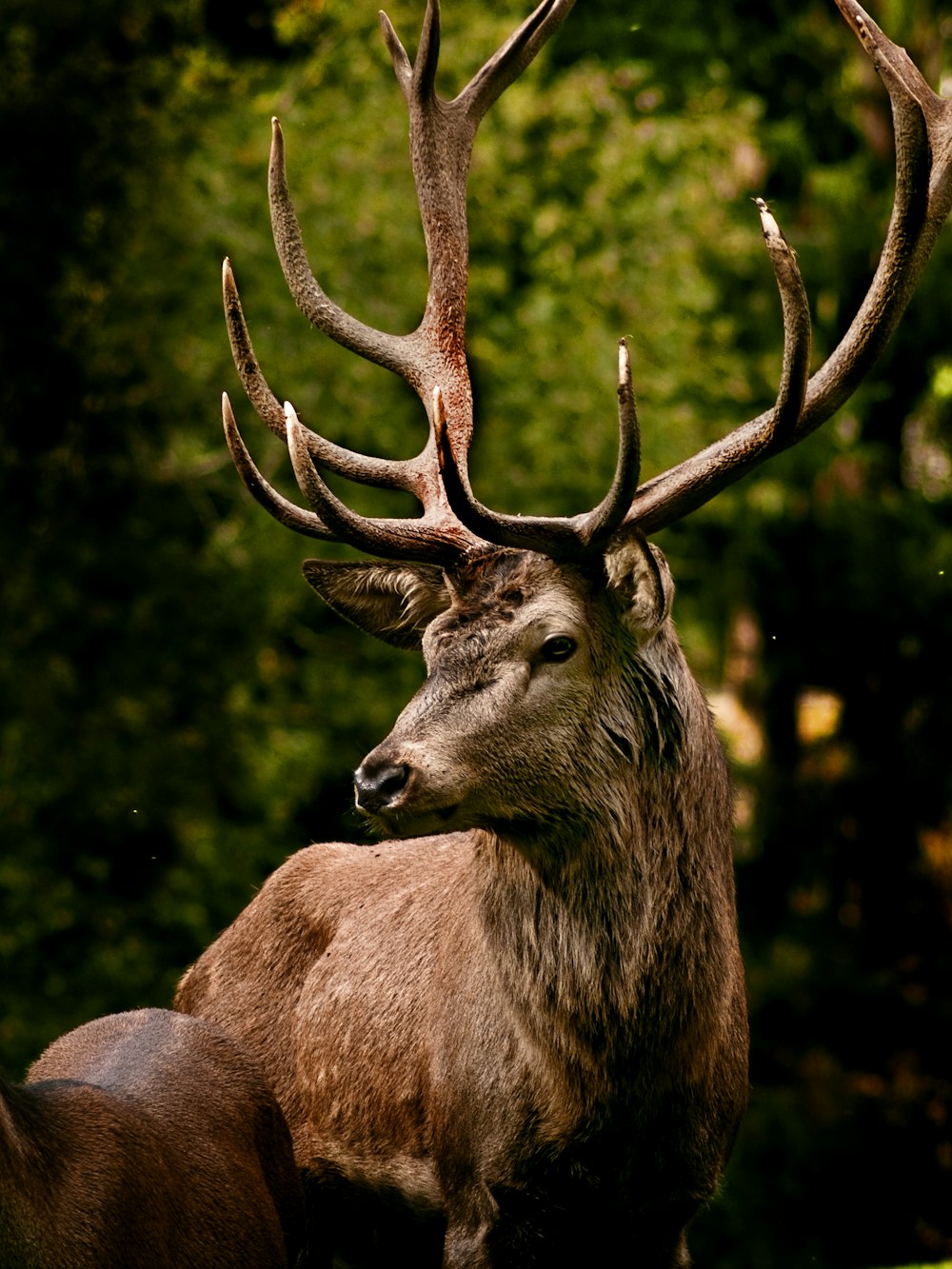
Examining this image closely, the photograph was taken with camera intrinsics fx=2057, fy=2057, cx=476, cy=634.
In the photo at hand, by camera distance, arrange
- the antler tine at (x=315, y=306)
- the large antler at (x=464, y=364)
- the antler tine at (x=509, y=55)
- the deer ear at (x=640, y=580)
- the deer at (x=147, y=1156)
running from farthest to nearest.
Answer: the antler tine at (x=509, y=55) < the antler tine at (x=315, y=306) < the deer ear at (x=640, y=580) < the large antler at (x=464, y=364) < the deer at (x=147, y=1156)

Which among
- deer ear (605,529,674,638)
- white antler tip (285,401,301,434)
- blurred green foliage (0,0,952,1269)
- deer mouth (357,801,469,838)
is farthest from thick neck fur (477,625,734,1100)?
blurred green foliage (0,0,952,1269)

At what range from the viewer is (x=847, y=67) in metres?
16.7

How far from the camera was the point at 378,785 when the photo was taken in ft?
15.7

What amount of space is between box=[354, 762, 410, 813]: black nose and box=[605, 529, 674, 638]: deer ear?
788 millimetres

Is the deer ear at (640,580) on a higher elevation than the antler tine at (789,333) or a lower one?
lower

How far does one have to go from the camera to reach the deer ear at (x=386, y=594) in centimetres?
568

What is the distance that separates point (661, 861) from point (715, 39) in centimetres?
1127

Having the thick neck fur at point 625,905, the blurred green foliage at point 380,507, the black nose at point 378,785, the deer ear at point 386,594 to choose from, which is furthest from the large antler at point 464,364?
the blurred green foliage at point 380,507

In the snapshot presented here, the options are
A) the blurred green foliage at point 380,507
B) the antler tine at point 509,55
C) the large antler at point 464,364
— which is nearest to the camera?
the large antler at point 464,364

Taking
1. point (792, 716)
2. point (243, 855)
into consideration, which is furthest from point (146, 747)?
point (792, 716)

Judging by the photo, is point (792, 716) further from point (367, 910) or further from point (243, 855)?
point (367, 910)

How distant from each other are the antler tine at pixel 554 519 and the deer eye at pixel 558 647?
0.69 feet

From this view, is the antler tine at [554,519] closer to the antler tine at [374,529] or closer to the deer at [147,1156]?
the antler tine at [374,529]

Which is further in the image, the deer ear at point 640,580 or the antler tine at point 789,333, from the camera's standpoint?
the deer ear at point 640,580
